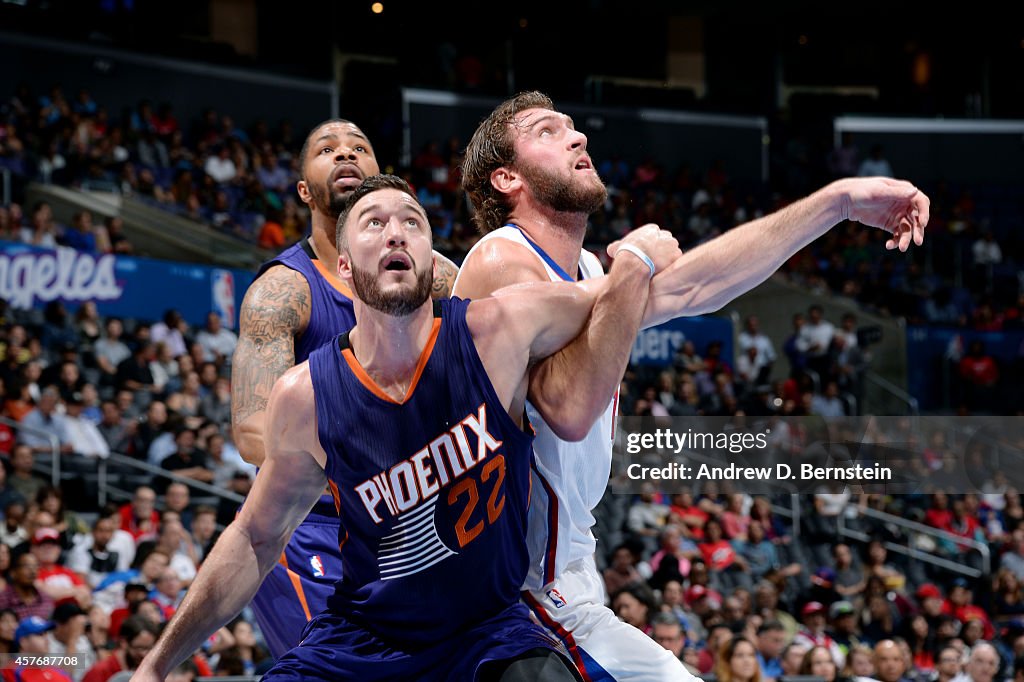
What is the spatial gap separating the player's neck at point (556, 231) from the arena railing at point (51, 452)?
6827 mm

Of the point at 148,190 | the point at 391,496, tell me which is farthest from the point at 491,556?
the point at 148,190

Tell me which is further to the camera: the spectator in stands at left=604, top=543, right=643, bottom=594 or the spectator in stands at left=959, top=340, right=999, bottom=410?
the spectator in stands at left=959, top=340, right=999, bottom=410

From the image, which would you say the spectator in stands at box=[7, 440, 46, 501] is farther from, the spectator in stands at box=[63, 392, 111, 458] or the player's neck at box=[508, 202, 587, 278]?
the player's neck at box=[508, 202, 587, 278]

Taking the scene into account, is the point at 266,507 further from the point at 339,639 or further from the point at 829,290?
the point at 829,290

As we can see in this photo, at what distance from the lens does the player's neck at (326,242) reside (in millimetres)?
4828

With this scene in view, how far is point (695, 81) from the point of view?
26.5 meters

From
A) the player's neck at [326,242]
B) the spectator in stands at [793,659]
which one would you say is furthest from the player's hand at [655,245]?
the spectator in stands at [793,659]

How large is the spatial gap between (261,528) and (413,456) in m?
0.57

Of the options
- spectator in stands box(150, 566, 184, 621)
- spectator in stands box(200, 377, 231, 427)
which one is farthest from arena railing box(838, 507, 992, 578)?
spectator in stands box(150, 566, 184, 621)

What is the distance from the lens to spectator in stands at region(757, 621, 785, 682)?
10117 mm

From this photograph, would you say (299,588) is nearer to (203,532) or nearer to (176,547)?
(176,547)

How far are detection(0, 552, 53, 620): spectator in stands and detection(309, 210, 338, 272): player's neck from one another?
15.0ft

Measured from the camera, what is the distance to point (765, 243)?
3.63 metres

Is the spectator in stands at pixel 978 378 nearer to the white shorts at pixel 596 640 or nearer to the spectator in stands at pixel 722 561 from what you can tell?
the spectator in stands at pixel 722 561
